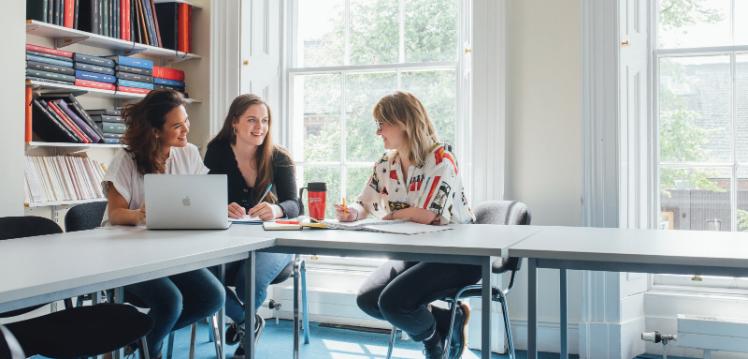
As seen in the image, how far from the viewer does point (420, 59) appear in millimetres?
3799

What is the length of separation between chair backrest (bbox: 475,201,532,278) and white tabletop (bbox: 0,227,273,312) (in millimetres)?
1039

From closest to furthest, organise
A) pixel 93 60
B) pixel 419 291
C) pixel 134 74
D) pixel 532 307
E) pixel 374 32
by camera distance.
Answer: pixel 532 307 < pixel 419 291 < pixel 93 60 < pixel 134 74 < pixel 374 32

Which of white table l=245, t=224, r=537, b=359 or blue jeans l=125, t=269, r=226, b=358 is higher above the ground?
white table l=245, t=224, r=537, b=359

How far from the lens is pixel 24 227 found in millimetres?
2432

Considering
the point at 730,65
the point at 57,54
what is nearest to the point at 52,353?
the point at 57,54

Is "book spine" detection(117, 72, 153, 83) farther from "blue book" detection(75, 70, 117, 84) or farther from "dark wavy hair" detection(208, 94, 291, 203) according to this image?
"dark wavy hair" detection(208, 94, 291, 203)

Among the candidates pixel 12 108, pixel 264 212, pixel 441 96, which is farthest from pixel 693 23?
pixel 12 108

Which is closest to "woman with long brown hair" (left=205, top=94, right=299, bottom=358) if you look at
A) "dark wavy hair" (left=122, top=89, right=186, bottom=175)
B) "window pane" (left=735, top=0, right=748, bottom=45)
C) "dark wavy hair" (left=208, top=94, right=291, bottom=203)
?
"dark wavy hair" (left=208, top=94, right=291, bottom=203)

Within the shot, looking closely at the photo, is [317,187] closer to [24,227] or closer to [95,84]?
[24,227]

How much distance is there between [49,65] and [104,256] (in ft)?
6.33

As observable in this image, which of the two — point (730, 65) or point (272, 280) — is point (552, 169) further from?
point (272, 280)

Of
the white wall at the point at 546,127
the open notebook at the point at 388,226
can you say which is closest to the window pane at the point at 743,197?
the white wall at the point at 546,127

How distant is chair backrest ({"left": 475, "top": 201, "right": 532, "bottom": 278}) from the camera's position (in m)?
2.67

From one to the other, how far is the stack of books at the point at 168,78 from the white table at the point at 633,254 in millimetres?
2512
